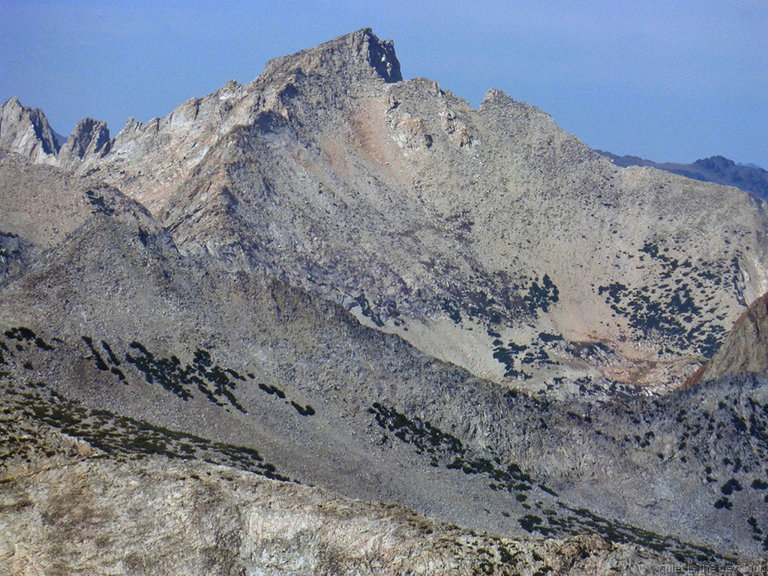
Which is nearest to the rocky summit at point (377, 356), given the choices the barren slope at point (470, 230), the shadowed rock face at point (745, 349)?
the shadowed rock face at point (745, 349)

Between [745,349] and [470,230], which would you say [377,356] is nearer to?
[745,349]

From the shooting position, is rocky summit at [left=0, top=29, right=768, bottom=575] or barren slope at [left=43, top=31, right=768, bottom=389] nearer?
rocky summit at [left=0, top=29, right=768, bottom=575]

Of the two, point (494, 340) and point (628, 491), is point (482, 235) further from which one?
point (628, 491)

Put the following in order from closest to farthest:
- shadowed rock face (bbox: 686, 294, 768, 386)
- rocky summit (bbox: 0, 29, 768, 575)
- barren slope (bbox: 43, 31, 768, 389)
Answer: rocky summit (bbox: 0, 29, 768, 575) → shadowed rock face (bbox: 686, 294, 768, 386) → barren slope (bbox: 43, 31, 768, 389)

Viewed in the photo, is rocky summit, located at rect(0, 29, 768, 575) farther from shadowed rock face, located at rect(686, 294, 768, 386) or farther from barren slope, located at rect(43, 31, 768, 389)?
barren slope, located at rect(43, 31, 768, 389)

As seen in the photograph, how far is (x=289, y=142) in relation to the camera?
17825 cm

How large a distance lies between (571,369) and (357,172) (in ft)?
232

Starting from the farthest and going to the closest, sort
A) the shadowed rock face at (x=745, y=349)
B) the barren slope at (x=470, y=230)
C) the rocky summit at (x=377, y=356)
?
the barren slope at (x=470, y=230) → the shadowed rock face at (x=745, y=349) → the rocky summit at (x=377, y=356)

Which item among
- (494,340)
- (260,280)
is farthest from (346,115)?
(260,280)

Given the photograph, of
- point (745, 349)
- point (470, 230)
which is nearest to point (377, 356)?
point (745, 349)

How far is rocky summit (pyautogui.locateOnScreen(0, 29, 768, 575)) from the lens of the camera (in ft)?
138

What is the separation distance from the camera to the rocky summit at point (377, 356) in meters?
41.9

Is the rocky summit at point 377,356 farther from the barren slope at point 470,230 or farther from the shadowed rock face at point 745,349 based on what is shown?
the barren slope at point 470,230

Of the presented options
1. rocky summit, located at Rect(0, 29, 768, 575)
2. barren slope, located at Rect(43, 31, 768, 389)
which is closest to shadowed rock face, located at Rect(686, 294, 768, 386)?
rocky summit, located at Rect(0, 29, 768, 575)
